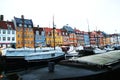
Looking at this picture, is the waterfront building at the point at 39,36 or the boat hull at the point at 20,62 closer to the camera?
the boat hull at the point at 20,62

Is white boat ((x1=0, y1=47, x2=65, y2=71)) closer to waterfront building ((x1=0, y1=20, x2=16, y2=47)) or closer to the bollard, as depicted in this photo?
the bollard

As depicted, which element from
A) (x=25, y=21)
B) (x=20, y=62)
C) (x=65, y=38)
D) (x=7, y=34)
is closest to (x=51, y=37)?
(x=65, y=38)

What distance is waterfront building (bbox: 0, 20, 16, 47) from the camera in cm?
6078

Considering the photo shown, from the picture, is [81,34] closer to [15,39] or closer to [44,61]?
[15,39]

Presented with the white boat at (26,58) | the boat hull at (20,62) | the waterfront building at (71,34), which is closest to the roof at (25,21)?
the waterfront building at (71,34)

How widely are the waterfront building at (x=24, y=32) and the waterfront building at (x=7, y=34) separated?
71.0 inches

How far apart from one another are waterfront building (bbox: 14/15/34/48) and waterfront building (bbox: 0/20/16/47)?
1803 millimetres

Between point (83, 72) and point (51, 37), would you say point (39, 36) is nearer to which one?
point (51, 37)

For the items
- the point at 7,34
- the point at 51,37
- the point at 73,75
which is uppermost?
the point at 7,34

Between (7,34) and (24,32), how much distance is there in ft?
24.3

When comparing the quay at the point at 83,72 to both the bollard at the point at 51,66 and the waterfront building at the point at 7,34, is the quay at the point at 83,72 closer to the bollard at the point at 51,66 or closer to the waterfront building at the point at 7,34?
the bollard at the point at 51,66

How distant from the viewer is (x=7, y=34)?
6234 centimetres

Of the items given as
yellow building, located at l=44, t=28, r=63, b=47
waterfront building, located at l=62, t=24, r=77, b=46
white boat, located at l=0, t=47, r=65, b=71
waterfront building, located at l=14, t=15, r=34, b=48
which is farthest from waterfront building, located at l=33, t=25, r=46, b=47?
white boat, located at l=0, t=47, r=65, b=71

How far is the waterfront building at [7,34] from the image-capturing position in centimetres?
6078
